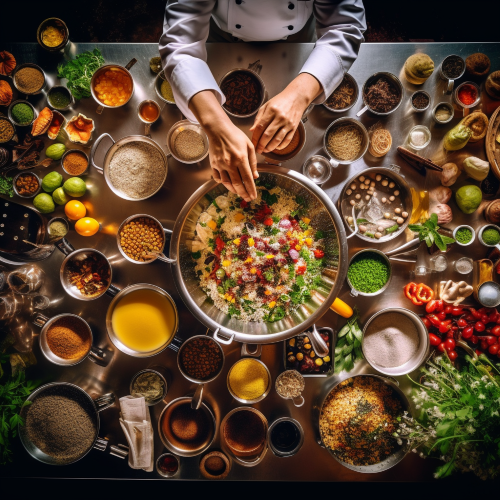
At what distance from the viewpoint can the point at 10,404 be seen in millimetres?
2152

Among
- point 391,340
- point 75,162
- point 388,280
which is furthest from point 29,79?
point 391,340

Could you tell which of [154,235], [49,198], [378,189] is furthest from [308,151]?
[49,198]

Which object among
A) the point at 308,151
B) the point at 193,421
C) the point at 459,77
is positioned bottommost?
the point at 193,421

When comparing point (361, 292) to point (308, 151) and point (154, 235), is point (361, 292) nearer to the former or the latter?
point (308, 151)

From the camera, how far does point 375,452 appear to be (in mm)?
2225

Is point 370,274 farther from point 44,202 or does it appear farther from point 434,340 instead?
point 44,202

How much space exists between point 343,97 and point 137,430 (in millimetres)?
2510

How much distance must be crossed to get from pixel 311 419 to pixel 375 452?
1.47 feet

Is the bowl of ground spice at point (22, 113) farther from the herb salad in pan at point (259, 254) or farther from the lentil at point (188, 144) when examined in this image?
the herb salad in pan at point (259, 254)

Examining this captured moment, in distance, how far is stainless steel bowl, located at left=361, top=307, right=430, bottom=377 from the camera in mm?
2186

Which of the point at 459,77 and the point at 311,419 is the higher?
the point at 459,77

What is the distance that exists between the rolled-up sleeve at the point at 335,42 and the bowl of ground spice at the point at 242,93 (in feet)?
1.42

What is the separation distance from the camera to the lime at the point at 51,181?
7.31 feet

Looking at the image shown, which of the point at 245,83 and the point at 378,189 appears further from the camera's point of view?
the point at 378,189
